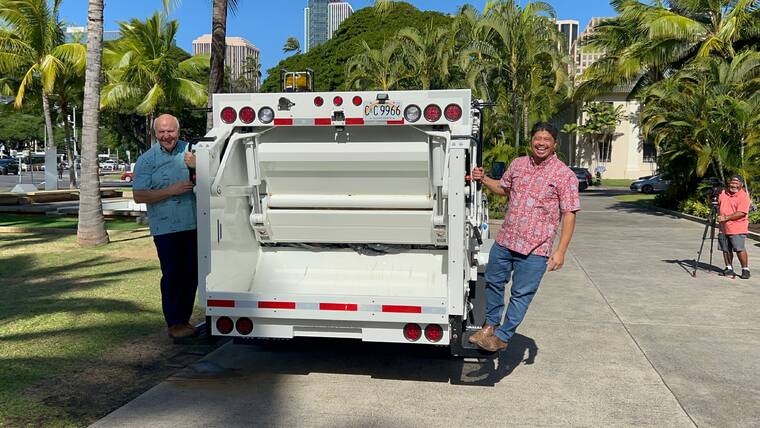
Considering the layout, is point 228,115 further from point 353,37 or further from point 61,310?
point 353,37

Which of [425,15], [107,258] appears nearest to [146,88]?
[107,258]

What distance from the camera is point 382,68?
3309 centimetres

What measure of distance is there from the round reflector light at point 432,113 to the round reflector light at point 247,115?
4.36ft

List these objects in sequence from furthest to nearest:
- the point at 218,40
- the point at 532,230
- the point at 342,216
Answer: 1. the point at 218,40
2. the point at 342,216
3. the point at 532,230

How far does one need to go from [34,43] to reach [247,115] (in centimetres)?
2459

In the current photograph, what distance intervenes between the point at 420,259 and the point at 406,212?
48 cm

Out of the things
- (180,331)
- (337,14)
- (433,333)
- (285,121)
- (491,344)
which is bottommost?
(180,331)

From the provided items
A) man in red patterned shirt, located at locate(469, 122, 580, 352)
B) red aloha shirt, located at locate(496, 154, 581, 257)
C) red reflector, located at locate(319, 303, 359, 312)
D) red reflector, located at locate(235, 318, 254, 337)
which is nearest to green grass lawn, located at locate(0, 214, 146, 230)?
red reflector, located at locate(235, 318, 254, 337)

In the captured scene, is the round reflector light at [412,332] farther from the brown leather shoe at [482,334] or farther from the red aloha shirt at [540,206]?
the red aloha shirt at [540,206]

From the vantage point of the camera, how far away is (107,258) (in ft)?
36.0

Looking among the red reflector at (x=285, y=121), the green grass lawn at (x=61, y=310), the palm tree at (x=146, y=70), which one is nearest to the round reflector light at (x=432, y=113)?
the red reflector at (x=285, y=121)

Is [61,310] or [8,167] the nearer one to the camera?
[61,310]

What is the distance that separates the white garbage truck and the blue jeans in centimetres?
20

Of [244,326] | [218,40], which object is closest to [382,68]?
[218,40]
